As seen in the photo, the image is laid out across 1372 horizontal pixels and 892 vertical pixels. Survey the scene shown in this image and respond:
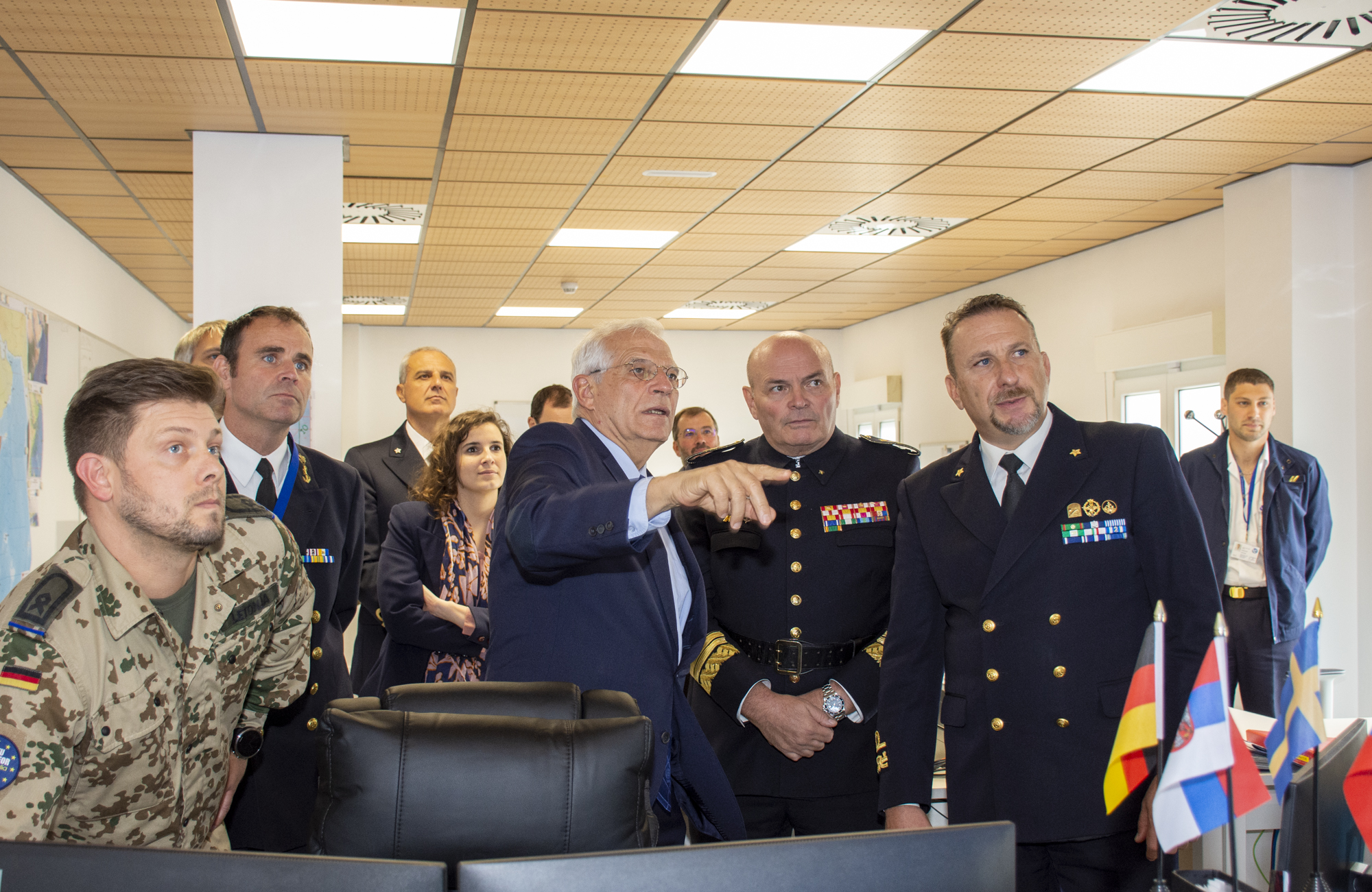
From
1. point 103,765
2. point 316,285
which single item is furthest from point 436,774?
point 316,285

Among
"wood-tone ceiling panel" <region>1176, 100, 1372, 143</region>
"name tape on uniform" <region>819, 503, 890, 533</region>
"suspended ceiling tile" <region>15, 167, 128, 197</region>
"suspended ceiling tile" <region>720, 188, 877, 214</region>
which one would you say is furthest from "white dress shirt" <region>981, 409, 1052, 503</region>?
"suspended ceiling tile" <region>15, 167, 128, 197</region>

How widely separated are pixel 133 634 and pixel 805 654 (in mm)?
1510

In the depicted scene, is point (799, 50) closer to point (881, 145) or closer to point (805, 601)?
point (881, 145)

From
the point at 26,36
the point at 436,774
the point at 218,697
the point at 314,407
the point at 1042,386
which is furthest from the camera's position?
the point at 314,407

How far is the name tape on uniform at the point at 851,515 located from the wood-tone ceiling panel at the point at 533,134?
293 cm

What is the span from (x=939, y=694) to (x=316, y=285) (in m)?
3.92

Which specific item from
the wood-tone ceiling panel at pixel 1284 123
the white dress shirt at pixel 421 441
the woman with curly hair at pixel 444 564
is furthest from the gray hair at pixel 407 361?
the wood-tone ceiling panel at pixel 1284 123

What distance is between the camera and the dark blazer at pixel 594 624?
1888 millimetres

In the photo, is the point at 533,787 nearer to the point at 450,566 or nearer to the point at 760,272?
the point at 450,566

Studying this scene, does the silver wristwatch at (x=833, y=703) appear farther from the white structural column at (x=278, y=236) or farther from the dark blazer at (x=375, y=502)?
the white structural column at (x=278, y=236)

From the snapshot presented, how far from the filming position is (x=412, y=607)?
325 centimetres

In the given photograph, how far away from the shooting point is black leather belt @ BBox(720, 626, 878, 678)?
2.51 m

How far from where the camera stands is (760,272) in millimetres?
8852

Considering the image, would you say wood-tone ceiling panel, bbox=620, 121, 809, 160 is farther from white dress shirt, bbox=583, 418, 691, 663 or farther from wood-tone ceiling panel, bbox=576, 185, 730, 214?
white dress shirt, bbox=583, 418, 691, 663
